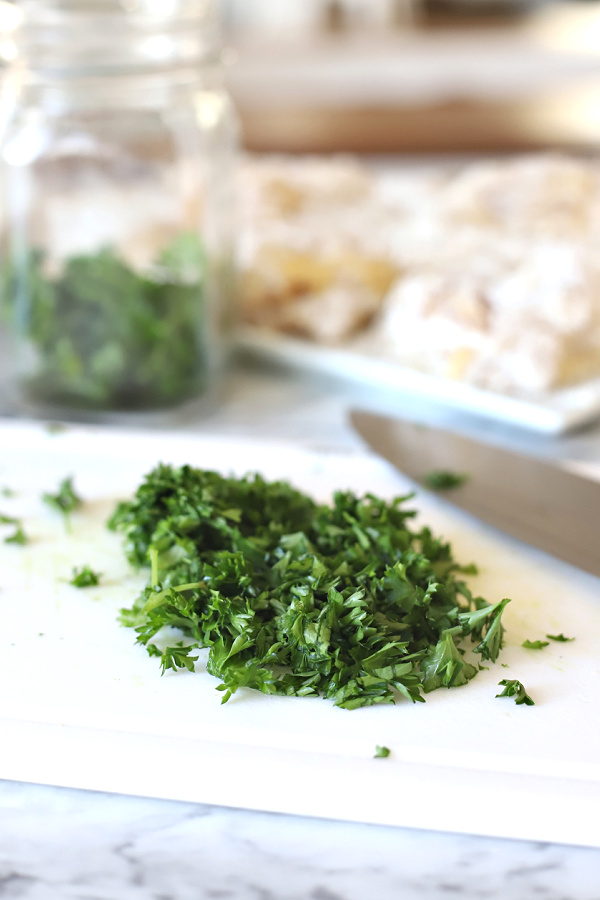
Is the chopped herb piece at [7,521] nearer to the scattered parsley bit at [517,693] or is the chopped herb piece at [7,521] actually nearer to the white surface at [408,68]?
the scattered parsley bit at [517,693]

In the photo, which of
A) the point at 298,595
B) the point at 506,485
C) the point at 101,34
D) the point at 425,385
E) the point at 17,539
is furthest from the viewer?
the point at 425,385

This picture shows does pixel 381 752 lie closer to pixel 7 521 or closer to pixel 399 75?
pixel 7 521

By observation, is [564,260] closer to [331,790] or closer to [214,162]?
[214,162]

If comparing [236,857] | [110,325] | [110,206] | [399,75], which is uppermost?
[399,75]

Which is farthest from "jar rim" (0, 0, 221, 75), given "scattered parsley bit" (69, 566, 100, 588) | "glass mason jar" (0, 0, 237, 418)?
"scattered parsley bit" (69, 566, 100, 588)

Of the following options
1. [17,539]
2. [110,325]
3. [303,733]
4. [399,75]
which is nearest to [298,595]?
[303,733]

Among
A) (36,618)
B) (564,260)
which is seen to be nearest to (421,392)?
(564,260)

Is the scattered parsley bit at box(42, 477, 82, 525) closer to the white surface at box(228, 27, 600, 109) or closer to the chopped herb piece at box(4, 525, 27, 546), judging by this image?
the chopped herb piece at box(4, 525, 27, 546)
